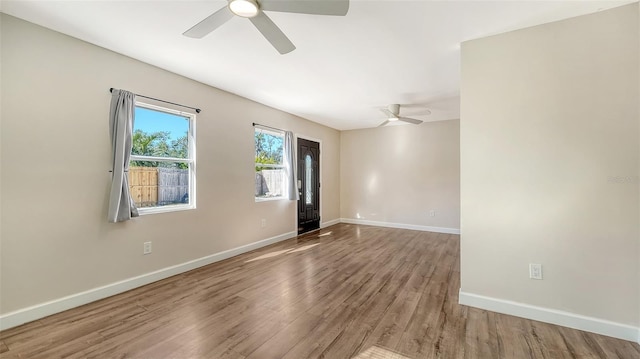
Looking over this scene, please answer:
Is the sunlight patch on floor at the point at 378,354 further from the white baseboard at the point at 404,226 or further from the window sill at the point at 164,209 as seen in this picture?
the white baseboard at the point at 404,226

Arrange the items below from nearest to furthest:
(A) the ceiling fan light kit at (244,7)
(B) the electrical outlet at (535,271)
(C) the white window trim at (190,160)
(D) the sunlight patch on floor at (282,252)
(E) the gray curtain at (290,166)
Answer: (A) the ceiling fan light kit at (244,7)
(B) the electrical outlet at (535,271)
(C) the white window trim at (190,160)
(D) the sunlight patch on floor at (282,252)
(E) the gray curtain at (290,166)

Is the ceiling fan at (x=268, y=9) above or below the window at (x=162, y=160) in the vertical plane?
above

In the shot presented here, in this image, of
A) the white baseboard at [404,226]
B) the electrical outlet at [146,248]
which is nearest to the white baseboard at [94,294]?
the electrical outlet at [146,248]

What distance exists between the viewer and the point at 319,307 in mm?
2447

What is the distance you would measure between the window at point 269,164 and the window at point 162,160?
1.24 meters

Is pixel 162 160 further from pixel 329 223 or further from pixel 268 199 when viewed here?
pixel 329 223

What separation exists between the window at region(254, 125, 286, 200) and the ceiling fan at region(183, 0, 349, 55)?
267 centimetres

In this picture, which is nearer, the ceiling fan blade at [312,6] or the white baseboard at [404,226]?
the ceiling fan blade at [312,6]

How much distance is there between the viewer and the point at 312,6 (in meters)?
1.59

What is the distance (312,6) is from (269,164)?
3.51 m

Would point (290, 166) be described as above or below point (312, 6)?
below

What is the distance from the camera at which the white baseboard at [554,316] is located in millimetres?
1967

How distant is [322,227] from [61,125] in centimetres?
501

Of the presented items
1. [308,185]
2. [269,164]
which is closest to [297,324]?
[269,164]
